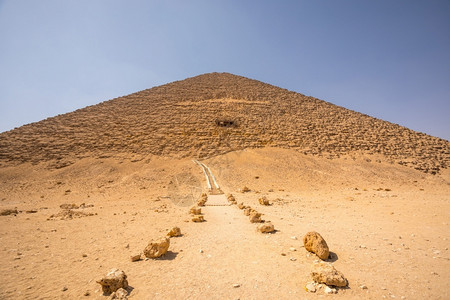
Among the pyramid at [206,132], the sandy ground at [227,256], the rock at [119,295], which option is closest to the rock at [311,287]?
the sandy ground at [227,256]

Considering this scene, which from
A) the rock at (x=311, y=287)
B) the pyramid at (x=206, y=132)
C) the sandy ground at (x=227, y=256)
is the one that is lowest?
the sandy ground at (x=227, y=256)

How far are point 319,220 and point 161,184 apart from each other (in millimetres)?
12086

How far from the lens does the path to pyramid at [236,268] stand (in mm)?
2686

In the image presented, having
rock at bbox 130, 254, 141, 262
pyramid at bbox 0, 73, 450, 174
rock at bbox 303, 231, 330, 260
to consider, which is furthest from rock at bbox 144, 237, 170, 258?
pyramid at bbox 0, 73, 450, 174

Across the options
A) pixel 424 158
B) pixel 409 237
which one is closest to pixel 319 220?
pixel 409 237

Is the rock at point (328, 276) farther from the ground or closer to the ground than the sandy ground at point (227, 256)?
farther from the ground

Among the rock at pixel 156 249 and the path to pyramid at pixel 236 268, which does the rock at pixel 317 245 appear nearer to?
the path to pyramid at pixel 236 268

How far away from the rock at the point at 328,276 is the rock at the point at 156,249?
2531 mm

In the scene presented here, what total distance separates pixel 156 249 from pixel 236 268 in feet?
4.94

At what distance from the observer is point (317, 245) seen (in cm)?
360

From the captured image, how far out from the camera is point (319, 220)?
659 cm

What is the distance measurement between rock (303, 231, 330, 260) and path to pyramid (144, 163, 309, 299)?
1.16 feet

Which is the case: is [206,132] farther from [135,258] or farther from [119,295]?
[119,295]

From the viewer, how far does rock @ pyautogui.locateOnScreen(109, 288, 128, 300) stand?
2.49 m
